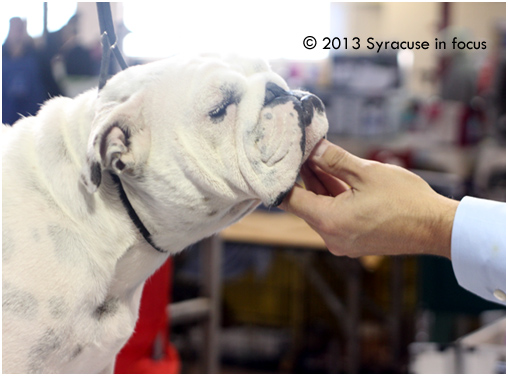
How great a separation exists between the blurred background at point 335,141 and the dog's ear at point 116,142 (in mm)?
280

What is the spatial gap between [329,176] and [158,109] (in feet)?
1.33

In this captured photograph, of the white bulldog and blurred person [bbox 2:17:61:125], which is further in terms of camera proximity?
blurred person [bbox 2:17:61:125]

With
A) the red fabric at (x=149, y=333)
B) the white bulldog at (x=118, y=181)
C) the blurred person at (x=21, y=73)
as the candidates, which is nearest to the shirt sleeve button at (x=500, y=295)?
the white bulldog at (x=118, y=181)

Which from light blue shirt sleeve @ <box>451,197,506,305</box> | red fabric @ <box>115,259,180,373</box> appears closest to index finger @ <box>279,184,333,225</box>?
light blue shirt sleeve @ <box>451,197,506,305</box>

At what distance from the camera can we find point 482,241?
1.05m

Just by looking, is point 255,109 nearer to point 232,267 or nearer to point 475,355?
point 475,355

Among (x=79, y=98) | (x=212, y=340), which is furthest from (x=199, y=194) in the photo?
(x=212, y=340)

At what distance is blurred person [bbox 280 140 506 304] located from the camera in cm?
104

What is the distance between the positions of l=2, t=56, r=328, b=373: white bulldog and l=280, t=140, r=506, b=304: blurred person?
11cm

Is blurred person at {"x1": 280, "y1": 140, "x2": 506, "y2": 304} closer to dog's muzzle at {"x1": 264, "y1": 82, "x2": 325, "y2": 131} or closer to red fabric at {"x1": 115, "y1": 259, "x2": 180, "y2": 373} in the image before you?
dog's muzzle at {"x1": 264, "y1": 82, "x2": 325, "y2": 131}

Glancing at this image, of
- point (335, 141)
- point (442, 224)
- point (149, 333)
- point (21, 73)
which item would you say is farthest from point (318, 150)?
point (335, 141)

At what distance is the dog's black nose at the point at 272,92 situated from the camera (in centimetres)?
99

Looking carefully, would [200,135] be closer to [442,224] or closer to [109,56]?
[109,56]

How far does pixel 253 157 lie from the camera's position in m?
0.95
